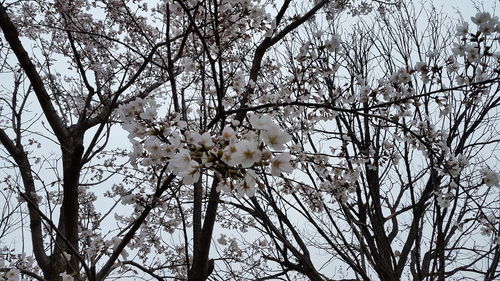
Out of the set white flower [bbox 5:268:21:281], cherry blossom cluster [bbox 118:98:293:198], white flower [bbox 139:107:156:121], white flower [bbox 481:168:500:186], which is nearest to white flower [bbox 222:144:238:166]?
cherry blossom cluster [bbox 118:98:293:198]

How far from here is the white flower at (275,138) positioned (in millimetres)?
1389

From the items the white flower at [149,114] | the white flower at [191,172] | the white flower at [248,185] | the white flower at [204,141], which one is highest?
the white flower at [149,114]

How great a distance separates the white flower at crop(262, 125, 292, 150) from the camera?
139cm

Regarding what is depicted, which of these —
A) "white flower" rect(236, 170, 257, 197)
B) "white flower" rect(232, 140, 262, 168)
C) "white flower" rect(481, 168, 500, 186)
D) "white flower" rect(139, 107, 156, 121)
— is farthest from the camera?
"white flower" rect(481, 168, 500, 186)

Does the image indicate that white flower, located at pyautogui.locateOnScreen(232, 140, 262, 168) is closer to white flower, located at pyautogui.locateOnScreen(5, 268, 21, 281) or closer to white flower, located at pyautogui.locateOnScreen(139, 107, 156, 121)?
white flower, located at pyautogui.locateOnScreen(139, 107, 156, 121)

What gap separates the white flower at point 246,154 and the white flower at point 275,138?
93 millimetres

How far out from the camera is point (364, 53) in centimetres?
572

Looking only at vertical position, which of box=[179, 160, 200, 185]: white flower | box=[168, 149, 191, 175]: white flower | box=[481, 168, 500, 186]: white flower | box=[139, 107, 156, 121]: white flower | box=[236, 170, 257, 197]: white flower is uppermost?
box=[481, 168, 500, 186]: white flower

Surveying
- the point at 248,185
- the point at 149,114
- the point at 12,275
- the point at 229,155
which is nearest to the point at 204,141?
the point at 229,155

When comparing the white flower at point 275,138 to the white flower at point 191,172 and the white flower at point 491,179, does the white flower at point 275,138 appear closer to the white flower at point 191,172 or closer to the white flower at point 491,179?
the white flower at point 191,172

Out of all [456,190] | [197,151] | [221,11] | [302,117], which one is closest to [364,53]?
[302,117]

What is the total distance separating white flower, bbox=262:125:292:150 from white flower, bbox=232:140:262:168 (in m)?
0.09

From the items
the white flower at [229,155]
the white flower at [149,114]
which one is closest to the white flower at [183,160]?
the white flower at [229,155]

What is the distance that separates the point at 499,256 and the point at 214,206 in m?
3.39
